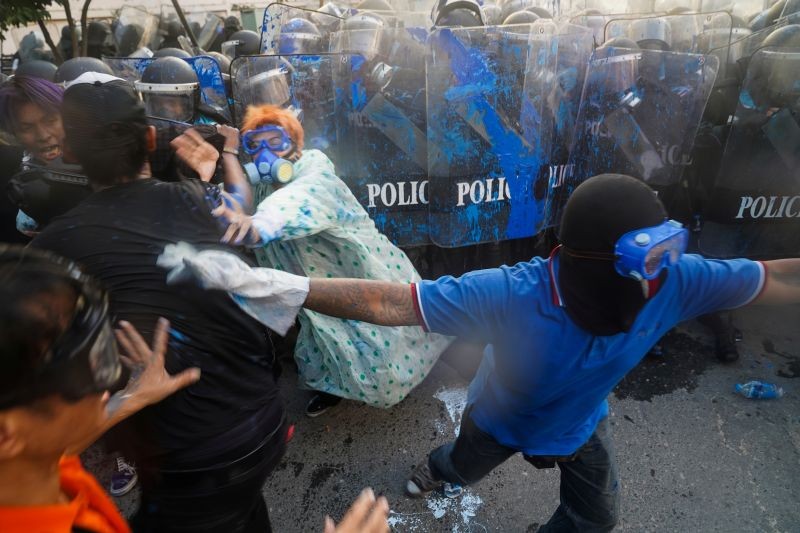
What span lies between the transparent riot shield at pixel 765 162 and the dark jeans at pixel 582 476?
8.11ft

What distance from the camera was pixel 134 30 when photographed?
1091 cm

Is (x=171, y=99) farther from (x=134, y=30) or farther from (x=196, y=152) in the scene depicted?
(x=134, y=30)

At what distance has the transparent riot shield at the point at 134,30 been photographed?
10648 mm

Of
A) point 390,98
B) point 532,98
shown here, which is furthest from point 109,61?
point 532,98

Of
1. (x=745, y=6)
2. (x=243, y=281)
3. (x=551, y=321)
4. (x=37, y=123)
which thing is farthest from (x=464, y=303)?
(x=745, y=6)

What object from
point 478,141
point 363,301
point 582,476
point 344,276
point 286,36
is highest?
point 286,36

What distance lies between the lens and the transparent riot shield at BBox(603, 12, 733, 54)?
502 centimetres

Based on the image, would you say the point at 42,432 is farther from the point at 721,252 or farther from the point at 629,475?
the point at 721,252

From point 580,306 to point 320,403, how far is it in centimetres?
199

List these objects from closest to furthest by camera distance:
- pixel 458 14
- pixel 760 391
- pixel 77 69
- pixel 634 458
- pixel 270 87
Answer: pixel 634 458
pixel 760 391
pixel 270 87
pixel 458 14
pixel 77 69

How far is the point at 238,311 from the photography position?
1.41 m

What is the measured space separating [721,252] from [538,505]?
2497 millimetres

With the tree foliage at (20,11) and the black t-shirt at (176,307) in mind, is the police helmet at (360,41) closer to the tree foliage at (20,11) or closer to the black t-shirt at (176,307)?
the black t-shirt at (176,307)

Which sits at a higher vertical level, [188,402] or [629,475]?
[188,402]
